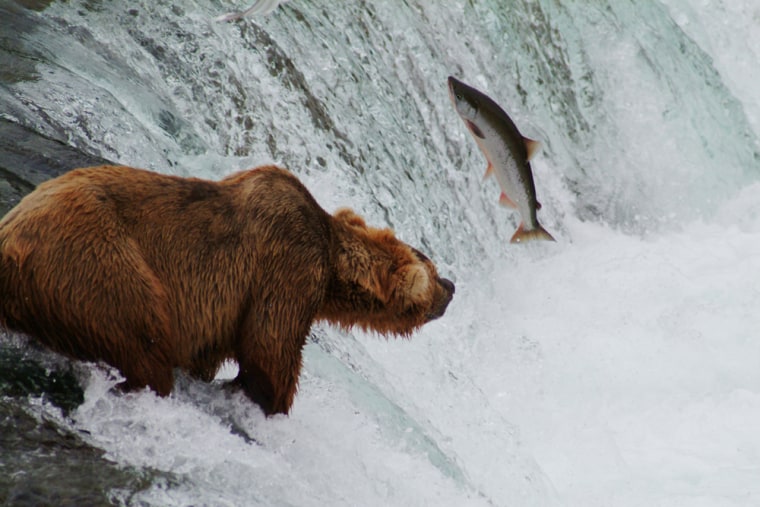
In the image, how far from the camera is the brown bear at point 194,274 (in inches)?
131

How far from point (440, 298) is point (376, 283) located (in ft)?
1.24

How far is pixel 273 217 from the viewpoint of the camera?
388 cm

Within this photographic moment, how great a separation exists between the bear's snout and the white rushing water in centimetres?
52

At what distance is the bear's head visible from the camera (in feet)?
13.8

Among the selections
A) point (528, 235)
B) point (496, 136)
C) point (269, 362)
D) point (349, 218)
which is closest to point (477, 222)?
point (528, 235)

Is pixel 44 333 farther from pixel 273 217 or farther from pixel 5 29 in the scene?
pixel 5 29

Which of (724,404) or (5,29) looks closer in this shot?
(5,29)

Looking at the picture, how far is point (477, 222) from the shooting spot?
28.1 ft

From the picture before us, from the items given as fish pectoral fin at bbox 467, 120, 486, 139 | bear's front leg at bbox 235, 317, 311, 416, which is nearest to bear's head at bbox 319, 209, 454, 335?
bear's front leg at bbox 235, 317, 311, 416

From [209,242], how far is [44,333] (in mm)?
645

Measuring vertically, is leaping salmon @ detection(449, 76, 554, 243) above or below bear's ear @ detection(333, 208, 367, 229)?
above

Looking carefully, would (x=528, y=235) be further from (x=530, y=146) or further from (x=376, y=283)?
(x=376, y=283)

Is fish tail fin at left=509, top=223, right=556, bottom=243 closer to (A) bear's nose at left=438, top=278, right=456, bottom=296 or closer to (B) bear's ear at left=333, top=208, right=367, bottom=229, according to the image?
(A) bear's nose at left=438, top=278, right=456, bottom=296

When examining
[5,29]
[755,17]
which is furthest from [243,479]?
[755,17]
